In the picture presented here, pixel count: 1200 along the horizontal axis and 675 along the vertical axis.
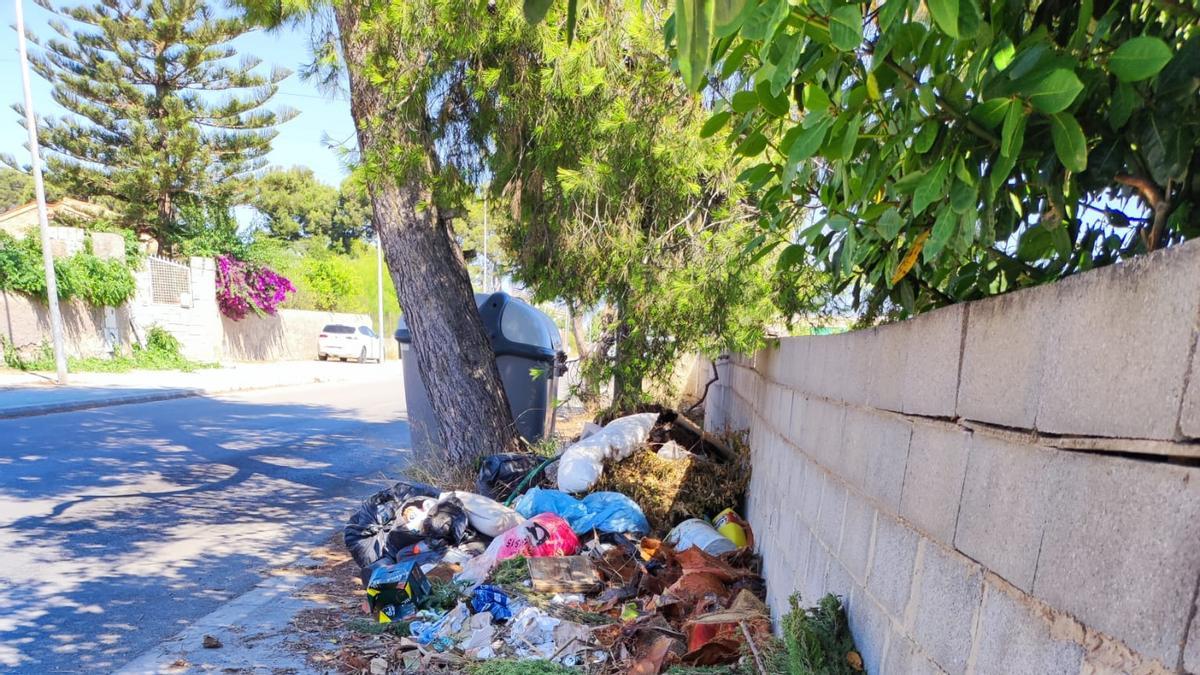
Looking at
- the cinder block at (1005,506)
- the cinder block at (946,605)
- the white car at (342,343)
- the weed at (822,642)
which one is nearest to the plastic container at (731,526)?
the weed at (822,642)

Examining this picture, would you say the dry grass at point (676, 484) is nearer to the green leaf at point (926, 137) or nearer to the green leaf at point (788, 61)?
the green leaf at point (926, 137)

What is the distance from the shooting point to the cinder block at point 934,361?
5.88 ft

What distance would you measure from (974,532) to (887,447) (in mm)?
663

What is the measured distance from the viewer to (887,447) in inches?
87.4

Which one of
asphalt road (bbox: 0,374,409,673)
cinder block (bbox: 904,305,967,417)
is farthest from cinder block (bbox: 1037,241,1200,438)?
asphalt road (bbox: 0,374,409,673)

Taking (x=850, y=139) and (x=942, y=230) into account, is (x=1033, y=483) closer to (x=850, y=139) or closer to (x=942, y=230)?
(x=942, y=230)

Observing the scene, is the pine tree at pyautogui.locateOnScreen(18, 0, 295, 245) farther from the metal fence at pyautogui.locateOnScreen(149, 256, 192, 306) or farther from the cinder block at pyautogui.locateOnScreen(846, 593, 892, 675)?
the cinder block at pyautogui.locateOnScreen(846, 593, 892, 675)

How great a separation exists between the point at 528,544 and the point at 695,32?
434 cm

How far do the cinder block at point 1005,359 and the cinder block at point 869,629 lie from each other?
705mm

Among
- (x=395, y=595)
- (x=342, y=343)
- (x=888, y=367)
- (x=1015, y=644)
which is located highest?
(x=888, y=367)

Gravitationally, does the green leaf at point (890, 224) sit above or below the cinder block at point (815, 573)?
above

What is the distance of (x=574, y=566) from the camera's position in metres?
4.62

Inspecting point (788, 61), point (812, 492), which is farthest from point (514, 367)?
point (788, 61)

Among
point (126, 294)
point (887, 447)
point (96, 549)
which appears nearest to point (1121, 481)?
point (887, 447)
